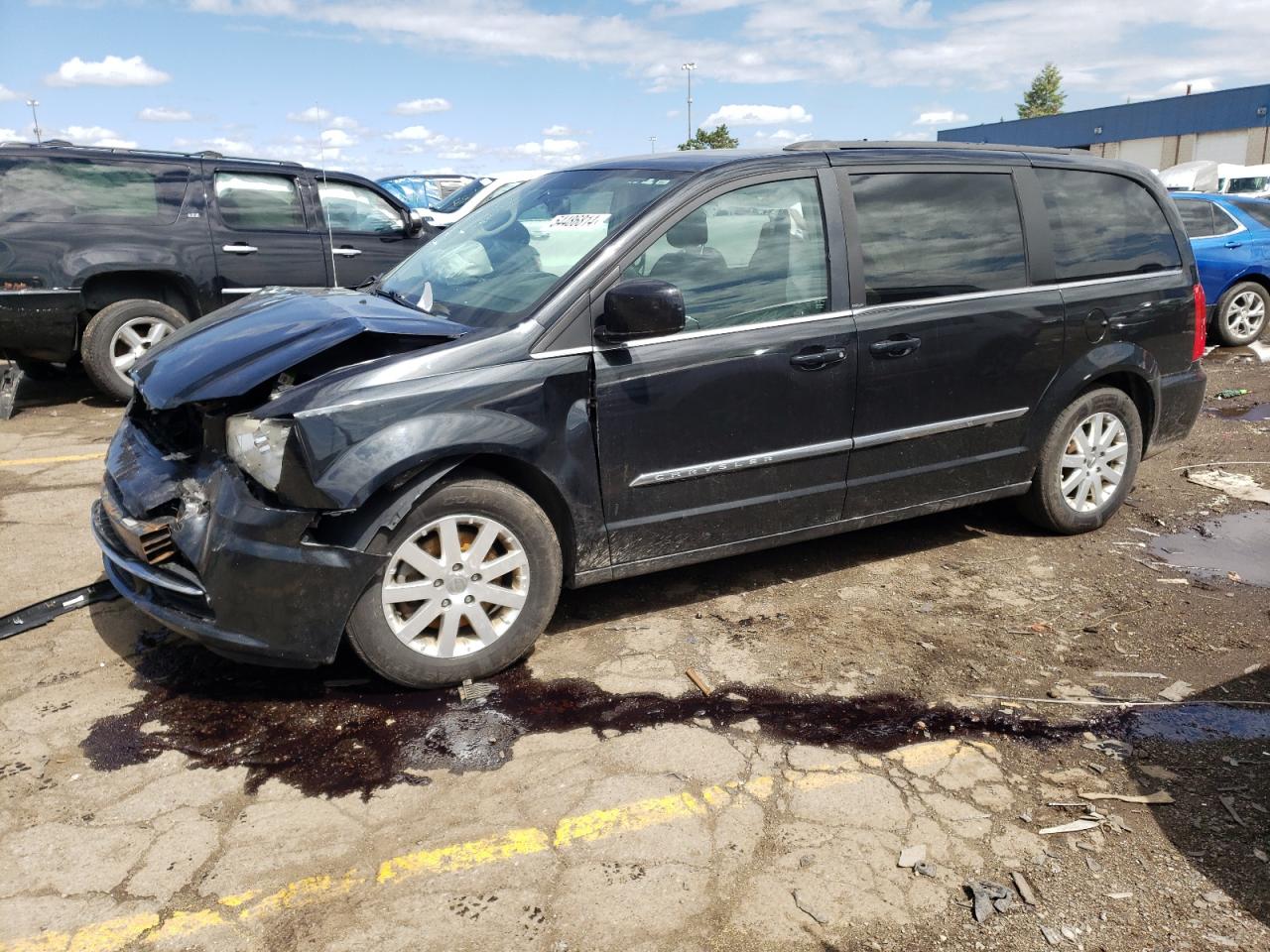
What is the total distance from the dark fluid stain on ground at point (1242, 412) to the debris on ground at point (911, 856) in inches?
265

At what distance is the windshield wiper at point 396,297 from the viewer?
13.6ft

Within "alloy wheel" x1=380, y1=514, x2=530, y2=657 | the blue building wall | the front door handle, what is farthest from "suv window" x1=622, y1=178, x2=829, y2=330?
the blue building wall

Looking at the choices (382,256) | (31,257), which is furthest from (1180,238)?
(31,257)

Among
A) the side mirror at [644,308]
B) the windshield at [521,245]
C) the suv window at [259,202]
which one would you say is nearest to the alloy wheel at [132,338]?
the suv window at [259,202]

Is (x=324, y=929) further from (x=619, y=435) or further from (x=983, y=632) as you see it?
(x=983, y=632)

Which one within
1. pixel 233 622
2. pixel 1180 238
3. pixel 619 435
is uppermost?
pixel 1180 238

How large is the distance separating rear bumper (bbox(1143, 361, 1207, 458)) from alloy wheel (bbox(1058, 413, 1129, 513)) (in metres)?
0.25

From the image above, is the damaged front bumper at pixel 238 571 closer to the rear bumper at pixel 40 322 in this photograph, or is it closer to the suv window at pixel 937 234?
the suv window at pixel 937 234

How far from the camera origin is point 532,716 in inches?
136

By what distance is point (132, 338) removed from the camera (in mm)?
8086

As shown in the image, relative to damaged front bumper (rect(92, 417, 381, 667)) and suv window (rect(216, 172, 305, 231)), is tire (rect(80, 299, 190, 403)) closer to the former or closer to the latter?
suv window (rect(216, 172, 305, 231))

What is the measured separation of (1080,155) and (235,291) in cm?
663

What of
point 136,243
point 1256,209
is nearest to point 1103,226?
point 136,243

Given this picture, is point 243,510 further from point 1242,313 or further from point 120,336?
point 1242,313
